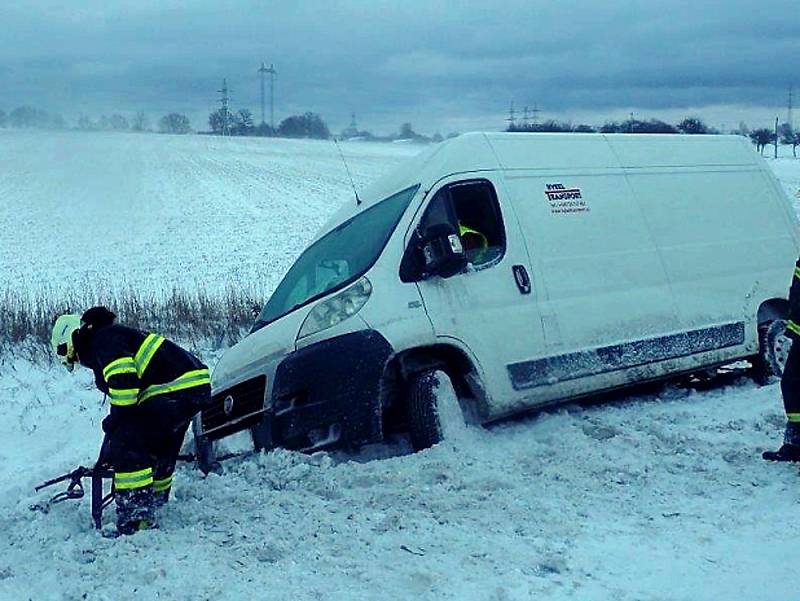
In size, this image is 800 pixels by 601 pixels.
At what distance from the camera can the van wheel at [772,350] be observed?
25.7 feet

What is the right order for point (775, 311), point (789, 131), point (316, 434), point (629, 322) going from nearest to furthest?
point (316, 434), point (629, 322), point (775, 311), point (789, 131)

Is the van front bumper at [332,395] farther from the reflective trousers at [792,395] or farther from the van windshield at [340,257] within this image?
the reflective trousers at [792,395]

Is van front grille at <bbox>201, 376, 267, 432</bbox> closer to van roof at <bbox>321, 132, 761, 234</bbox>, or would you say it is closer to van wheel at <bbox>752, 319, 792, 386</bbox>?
van roof at <bbox>321, 132, 761, 234</bbox>

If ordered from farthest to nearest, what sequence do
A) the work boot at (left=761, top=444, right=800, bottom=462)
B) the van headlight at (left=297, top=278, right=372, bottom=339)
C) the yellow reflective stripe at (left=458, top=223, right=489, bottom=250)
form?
1. the yellow reflective stripe at (left=458, top=223, right=489, bottom=250)
2. the van headlight at (left=297, top=278, right=372, bottom=339)
3. the work boot at (left=761, top=444, right=800, bottom=462)

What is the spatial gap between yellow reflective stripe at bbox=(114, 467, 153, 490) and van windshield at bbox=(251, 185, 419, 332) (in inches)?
70.0

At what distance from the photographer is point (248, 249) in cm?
2350

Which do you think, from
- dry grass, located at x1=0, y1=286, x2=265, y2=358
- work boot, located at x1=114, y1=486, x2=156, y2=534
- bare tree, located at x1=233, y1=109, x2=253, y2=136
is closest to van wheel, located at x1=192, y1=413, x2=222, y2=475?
work boot, located at x1=114, y1=486, x2=156, y2=534

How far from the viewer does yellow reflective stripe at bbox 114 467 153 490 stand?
5.00m

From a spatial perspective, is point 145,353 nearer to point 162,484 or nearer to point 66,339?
point 66,339

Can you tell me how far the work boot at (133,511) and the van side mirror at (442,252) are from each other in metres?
2.36

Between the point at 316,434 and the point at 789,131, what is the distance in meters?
64.4

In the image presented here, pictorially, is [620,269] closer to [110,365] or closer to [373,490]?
[373,490]

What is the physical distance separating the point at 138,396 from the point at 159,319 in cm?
591

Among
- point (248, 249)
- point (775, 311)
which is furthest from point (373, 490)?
point (248, 249)
